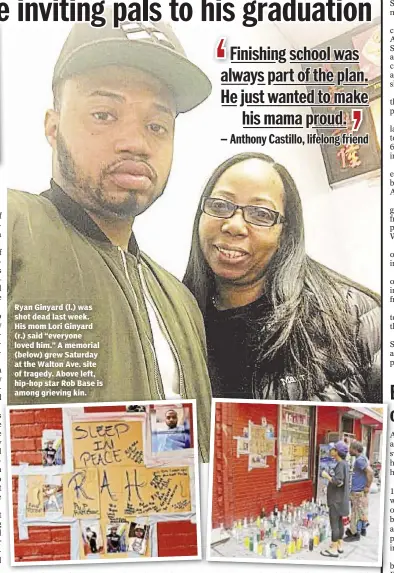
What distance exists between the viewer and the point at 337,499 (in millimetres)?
2109

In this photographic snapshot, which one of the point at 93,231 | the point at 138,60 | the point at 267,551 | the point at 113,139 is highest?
the point at 138,60

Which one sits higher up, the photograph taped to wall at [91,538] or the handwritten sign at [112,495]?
the handwritten sign at [112,495]

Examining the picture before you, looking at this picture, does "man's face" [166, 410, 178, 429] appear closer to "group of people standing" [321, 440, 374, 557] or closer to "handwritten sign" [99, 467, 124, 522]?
"handwritten sign" [99, 467, 124, 522]

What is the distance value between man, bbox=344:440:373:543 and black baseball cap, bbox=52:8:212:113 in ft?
3.68

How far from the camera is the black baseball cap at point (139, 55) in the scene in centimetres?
209

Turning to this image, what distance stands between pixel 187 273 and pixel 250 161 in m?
0.37

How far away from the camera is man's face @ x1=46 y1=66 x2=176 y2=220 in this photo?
6.86 feet

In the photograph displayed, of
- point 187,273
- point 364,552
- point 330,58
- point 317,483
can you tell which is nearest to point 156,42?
point 330,58

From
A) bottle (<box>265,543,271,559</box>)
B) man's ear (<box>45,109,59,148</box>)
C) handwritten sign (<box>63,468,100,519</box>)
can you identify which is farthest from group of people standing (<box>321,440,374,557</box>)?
man's ear (<box>45,109,59,148</box>)

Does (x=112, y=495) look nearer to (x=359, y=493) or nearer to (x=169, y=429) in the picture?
(x=169, y=429)

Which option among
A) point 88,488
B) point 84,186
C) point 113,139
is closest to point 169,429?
point 88,488

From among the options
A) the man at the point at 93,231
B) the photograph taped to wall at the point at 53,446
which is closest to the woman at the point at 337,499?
the man at the point at 93,231

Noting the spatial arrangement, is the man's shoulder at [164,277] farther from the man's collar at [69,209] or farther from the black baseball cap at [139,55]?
the black baseball cap at [139,55]

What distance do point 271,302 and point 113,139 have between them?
2.15 ft
